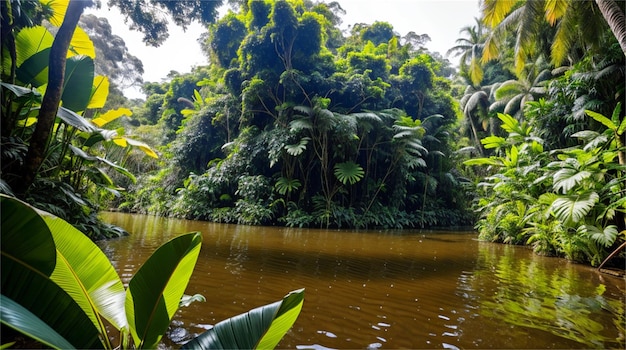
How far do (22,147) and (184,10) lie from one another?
3.54 meters

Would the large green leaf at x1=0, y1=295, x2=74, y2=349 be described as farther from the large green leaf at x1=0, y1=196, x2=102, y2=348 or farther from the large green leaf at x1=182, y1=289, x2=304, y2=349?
the large green leaf at x1=182, y1=289, x2=304, y2=349

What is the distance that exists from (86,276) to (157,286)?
0.37 meters

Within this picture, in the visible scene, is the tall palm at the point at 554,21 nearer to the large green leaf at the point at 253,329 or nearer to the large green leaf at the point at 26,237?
the large green leaf at the point at 253,329

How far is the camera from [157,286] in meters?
1.18

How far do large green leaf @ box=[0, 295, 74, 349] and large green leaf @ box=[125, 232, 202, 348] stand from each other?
0.25 metres

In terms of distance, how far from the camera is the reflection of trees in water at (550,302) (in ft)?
8.26

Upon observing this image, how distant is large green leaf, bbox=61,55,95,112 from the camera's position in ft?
14.3

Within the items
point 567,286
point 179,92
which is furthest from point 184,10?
point 179,92

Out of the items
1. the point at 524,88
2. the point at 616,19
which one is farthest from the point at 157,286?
the point at 524,88

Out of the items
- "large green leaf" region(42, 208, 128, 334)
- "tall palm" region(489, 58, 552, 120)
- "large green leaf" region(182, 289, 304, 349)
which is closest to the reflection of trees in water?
"large green leaf" region(182, 289, 304, 349)

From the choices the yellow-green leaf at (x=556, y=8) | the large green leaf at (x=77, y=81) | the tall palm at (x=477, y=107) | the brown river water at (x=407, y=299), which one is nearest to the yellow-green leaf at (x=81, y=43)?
the large green leaf at (x=77, y=81)

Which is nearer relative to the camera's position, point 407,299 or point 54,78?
point 407,299

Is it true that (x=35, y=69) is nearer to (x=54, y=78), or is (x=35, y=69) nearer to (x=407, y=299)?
(x=54, y=78)

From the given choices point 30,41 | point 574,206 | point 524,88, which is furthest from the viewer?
point 524,88
